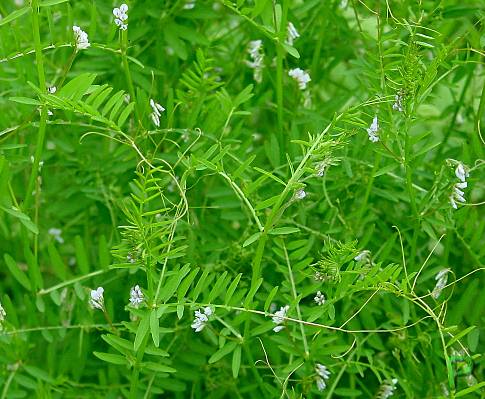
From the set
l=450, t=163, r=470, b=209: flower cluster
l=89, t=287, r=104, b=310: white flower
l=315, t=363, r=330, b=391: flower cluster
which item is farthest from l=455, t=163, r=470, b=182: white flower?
l=89, t=287, r=104, b=310: white flower

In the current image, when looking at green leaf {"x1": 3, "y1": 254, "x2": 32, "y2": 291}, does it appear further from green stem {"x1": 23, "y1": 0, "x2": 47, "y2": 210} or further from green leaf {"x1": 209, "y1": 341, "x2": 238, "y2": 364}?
green leaf {"x1": 209, "y1": 341, "x2": 238, "y2": 364}

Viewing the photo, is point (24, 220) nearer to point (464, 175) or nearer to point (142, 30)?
point (142, 30)

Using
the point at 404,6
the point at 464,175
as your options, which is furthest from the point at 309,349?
the point at 404,6

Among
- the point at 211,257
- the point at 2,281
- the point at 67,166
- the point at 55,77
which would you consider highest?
the point at 55,77

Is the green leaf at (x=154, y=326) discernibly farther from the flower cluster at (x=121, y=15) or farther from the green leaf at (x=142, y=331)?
the flower cluster at (x=121, y=15)

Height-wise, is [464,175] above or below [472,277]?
above

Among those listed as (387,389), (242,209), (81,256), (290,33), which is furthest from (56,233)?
(387,389)
